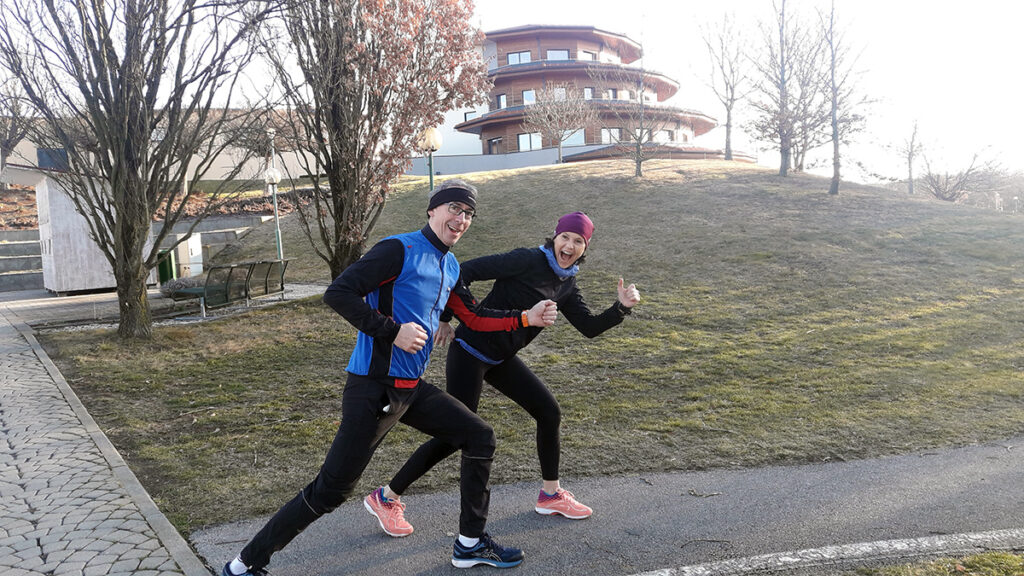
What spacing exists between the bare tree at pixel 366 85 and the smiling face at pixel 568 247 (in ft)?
28.4

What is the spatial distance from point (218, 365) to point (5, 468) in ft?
13.3

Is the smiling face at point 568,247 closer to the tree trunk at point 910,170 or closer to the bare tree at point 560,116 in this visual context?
the bare tree at point 560,116

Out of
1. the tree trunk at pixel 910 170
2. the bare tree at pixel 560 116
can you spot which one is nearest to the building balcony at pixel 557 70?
the bare tree at pixel 560 116

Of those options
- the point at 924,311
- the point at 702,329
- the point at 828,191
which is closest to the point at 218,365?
the point at 702,329

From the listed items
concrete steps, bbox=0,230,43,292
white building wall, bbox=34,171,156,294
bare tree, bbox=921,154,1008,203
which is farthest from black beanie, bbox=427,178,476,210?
bare tree, bbox=921,154,1008,203

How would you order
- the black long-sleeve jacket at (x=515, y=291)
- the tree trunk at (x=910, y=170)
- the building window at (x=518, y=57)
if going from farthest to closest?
the building window at (x=518, y=57), the tree trunk at (x=910, y=170), the black long-sleeve jacket at (x=515, y=291)

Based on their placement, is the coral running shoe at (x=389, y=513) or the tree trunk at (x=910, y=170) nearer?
the coral running shoe at (x=389, y=513)

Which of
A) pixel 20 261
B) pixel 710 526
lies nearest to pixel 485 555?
pixel 710 526

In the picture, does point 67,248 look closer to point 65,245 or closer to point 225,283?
point 65,245

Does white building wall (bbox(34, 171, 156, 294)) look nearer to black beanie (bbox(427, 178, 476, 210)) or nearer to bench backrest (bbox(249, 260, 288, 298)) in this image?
bench backrest (bbox(249, 260, 288, 298))

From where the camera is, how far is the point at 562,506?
4305 millimetres

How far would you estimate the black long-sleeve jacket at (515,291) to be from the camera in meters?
4.03

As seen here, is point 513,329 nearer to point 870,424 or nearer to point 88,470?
point 88,470

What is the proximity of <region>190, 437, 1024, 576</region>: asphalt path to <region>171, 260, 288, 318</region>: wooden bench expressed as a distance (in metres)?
9.77
